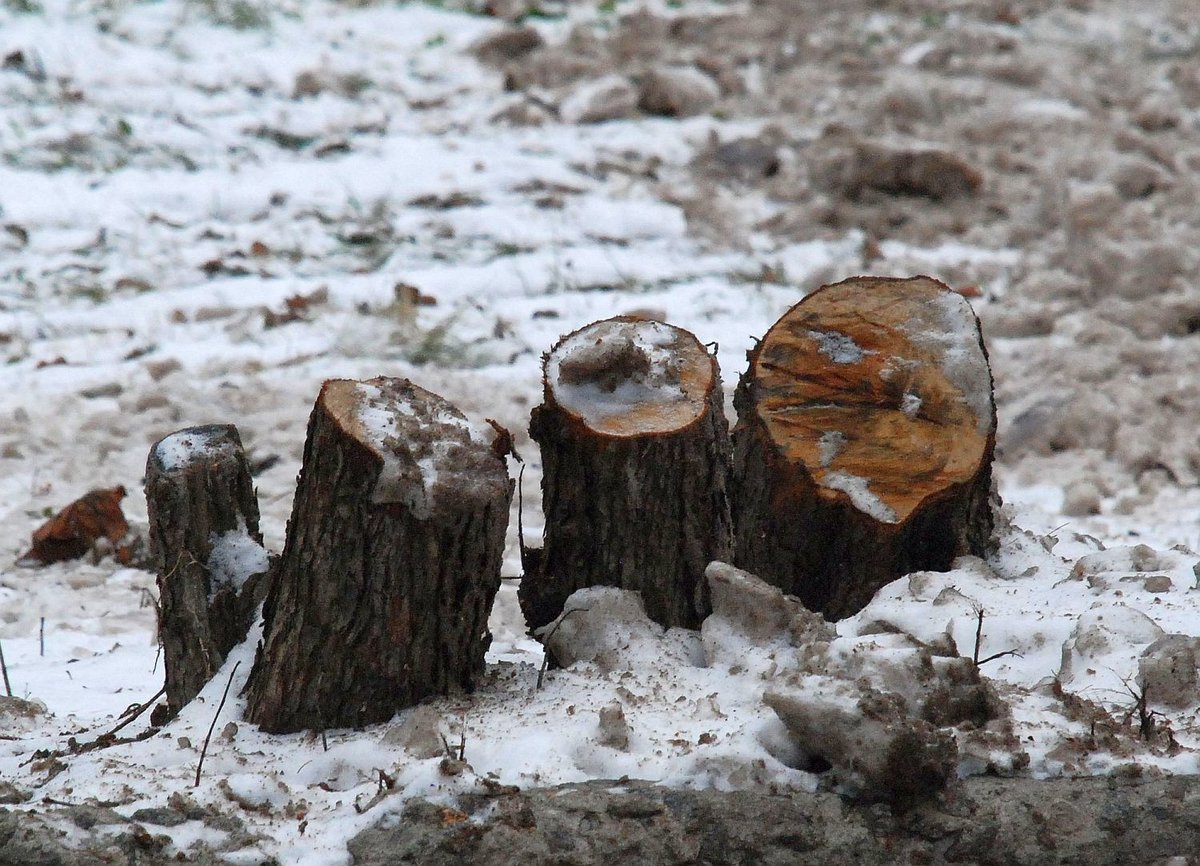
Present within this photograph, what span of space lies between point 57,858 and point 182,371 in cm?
335

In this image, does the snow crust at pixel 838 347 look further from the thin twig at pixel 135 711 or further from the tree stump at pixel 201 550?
the thin twig at pixel 135 711

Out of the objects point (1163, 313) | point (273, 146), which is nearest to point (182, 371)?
point (273, 146)

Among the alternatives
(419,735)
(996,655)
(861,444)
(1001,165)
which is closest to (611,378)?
(861,444)

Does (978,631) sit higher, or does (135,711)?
(978,631)

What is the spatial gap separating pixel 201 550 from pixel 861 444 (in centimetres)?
123

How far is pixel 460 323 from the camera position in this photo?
5.65 metres

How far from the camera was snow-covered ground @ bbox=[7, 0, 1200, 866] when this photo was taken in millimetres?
2230

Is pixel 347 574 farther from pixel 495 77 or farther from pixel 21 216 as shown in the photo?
pixel 495 77

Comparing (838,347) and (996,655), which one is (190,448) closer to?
(838,347)

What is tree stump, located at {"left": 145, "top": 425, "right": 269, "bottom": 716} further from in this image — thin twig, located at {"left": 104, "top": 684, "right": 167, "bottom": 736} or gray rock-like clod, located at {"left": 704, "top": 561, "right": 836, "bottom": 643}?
gray rock-like clod, located at {"left": 704, "top": 561, "right": 836, "bottom": 643}

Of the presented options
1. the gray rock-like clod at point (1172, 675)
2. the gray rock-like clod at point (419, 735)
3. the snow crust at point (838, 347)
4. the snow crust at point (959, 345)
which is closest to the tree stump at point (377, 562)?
the gray rock-like clod at point (419, 735)

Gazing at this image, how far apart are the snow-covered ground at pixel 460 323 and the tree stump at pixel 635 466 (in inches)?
5.7

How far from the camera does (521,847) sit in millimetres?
1993

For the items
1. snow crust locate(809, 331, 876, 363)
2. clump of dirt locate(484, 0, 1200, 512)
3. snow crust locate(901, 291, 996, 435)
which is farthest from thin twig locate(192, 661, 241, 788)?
clump of dirt locate(484, 0, 1200, 512)
